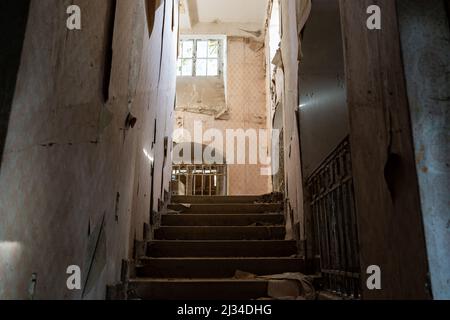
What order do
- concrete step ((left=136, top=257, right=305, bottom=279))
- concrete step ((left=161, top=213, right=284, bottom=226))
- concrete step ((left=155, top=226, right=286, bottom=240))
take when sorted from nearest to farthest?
concrete step ((left=136, top=257, right=305, bottom=279))
concrete step ((left=155, top=226, right=286, bottom=240))
concrete step ((left=161, top=213, right=284, bottom=226))

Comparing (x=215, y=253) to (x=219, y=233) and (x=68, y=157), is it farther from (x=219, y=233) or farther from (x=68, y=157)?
(x=68, y=157)

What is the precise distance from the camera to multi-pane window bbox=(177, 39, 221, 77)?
9078 millimetres

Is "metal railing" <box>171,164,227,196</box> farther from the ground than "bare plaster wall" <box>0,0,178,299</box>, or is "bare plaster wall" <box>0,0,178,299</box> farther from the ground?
"metal railing" <box>171,164,227,196</box>

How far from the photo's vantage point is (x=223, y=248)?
412cm

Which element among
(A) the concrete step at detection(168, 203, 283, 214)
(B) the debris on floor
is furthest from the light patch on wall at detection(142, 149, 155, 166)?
(B) the debris on floor

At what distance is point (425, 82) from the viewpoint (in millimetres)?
1342

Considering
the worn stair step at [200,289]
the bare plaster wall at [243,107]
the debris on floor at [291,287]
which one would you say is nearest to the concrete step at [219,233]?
the debris on floor at [291,287]

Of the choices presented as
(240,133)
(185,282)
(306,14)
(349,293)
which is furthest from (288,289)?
(240,133)

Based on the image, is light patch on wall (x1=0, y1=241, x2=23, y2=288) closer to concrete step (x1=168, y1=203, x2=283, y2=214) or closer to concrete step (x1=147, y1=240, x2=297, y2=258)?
concrete step (x1=147, y1=240, x2=297, y2=258)

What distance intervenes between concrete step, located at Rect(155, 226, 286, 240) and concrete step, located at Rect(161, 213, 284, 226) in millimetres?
324

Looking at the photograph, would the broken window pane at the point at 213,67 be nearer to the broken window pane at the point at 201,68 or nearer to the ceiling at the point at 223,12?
the broken window pane at the point at 201,68

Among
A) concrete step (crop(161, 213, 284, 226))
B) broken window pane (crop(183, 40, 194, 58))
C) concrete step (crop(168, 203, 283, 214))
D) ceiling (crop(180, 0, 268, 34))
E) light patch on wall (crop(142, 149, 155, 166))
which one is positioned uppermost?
ceiling (crop(180, 0, 268, 34))

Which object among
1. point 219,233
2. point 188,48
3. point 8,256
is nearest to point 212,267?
point 219,233

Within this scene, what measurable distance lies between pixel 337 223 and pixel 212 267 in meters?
1.33
